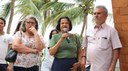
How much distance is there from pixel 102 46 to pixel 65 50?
2.49 feet

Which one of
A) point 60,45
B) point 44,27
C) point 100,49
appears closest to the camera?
point 100,49

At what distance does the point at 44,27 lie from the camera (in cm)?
1814

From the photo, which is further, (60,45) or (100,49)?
(60,45)

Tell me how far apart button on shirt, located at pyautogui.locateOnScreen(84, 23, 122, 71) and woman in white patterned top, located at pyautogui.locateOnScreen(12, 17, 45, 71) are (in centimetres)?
83

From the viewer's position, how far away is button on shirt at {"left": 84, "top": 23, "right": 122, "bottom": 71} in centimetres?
376

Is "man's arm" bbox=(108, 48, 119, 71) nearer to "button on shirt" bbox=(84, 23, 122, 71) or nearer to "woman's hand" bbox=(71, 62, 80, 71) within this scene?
"button on shirt" bbox=(84, 23, 122, 71)

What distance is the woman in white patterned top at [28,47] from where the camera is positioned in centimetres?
439

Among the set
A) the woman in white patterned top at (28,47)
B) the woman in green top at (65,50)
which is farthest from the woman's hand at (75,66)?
the woman in white patterned top at (28,47)

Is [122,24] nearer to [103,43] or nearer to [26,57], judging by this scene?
[103,43]

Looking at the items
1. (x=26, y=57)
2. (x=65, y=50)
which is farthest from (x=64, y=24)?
(x=26, y=57)

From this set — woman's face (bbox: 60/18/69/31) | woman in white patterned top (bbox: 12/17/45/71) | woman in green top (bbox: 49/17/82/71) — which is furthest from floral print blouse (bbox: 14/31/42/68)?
woman's face (bbox: 60/18/69/31)

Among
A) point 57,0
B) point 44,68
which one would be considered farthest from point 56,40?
point 57,0

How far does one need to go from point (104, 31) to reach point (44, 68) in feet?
8.91

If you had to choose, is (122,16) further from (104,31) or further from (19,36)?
(19,36)
